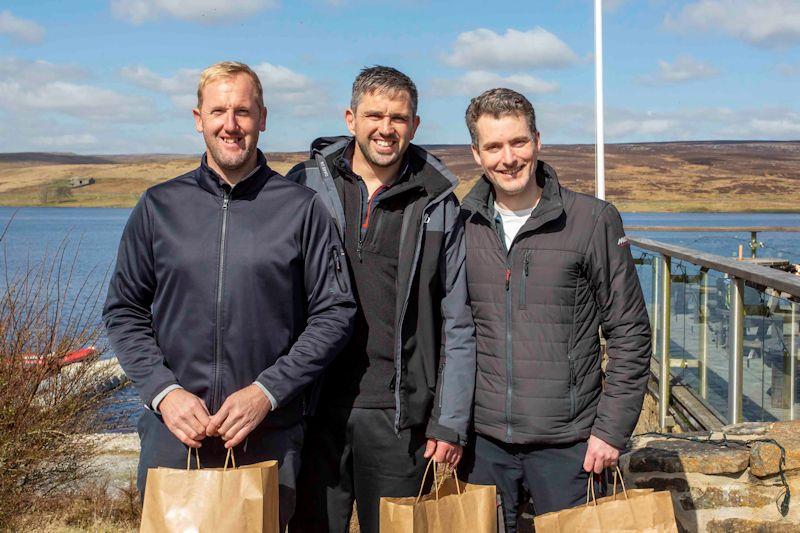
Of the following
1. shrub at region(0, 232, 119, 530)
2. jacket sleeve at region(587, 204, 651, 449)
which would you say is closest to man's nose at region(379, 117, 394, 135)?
jacket sleeve at region(587, 204, 651, 449)

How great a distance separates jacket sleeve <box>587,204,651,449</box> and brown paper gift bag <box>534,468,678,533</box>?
22 centimetres

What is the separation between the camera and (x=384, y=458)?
2756 millimetres

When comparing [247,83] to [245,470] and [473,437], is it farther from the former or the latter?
[473,437]

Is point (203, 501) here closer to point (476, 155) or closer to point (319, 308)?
point (319, 308)

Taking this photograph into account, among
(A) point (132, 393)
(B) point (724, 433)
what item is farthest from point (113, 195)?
(B) point (724, 433)

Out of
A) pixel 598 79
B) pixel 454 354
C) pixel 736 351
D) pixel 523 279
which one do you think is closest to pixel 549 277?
pixel 523 279

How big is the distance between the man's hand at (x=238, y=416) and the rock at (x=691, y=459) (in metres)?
1.84

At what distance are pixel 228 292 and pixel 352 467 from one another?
0.77m

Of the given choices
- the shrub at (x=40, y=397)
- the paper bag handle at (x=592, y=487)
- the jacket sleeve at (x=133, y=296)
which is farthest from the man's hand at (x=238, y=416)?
the shrub at (x=40, y=397)

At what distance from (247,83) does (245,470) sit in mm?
1118

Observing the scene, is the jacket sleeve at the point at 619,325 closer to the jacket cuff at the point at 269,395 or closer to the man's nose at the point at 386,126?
the man's nose at the point at 386,126

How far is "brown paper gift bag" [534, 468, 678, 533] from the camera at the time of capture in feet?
7.77

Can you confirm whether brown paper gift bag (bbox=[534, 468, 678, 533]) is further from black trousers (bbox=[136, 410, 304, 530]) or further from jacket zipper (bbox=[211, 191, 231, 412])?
jacket zipper (bbox=[211, 191, 231, 412])

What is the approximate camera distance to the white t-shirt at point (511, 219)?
2.72m
